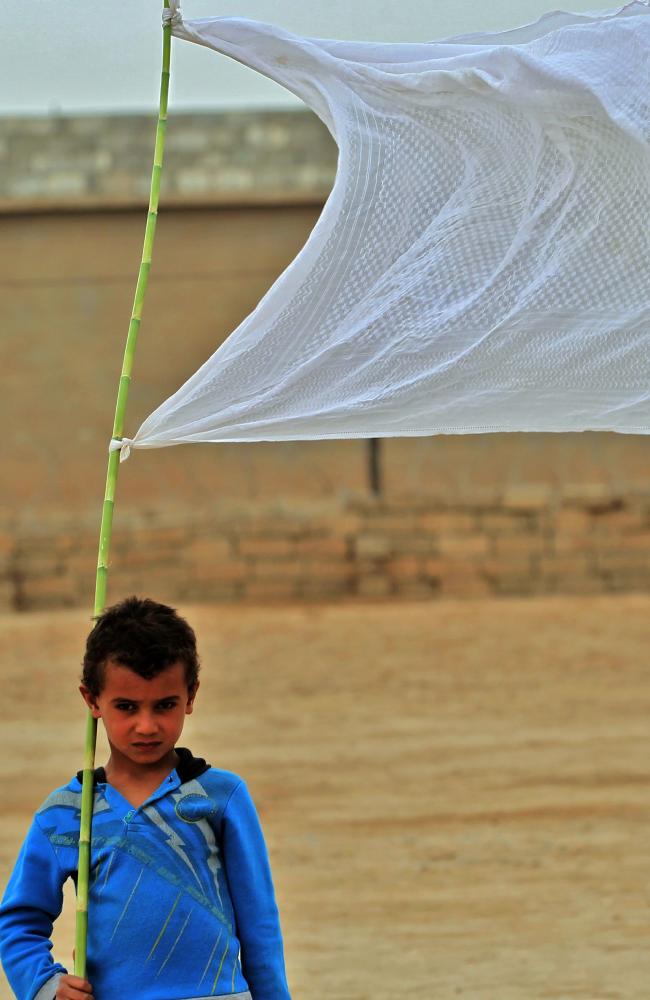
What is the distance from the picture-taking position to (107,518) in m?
2.49

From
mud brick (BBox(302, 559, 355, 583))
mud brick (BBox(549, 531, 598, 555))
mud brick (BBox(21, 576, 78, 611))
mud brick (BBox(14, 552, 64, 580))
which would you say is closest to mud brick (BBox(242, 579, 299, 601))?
mud brick (BBox(302, 559, 355, 583))

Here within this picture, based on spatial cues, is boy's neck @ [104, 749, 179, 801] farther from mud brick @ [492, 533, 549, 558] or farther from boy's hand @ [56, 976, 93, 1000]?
mud brick @ [492, 533, 549, 558]

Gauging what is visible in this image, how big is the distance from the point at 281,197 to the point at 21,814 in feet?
31.2

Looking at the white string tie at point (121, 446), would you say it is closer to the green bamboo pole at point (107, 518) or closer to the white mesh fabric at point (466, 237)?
the green bamboo pole at point (107, 518)

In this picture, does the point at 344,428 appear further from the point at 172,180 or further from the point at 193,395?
the point at 172,180

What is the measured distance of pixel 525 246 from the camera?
2.73 metres

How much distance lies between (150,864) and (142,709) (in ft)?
0.70

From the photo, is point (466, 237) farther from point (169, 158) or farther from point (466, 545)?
point (169, 158)

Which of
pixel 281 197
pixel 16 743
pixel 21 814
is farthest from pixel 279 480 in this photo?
pixel 21 814

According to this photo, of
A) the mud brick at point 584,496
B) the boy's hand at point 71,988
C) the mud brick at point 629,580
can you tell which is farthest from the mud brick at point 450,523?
the boy's hand at point 71,988

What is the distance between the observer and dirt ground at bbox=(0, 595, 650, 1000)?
513 cm

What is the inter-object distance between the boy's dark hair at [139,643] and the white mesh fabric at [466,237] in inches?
17.2

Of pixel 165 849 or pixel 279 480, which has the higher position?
pixel 279 480

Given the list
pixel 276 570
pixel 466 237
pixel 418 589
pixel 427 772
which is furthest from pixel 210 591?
pixel 466 237
